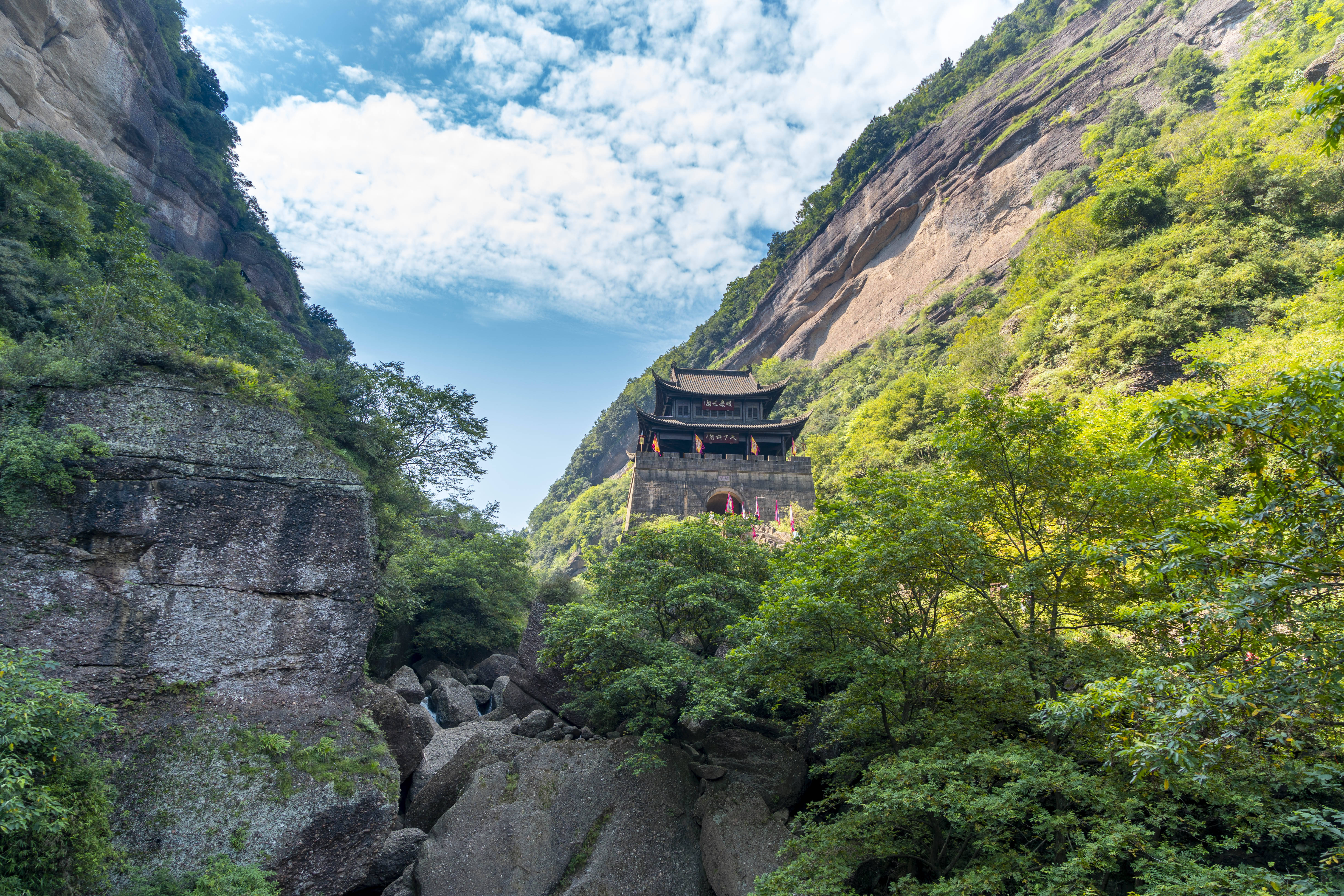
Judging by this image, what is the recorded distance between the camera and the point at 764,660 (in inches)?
308

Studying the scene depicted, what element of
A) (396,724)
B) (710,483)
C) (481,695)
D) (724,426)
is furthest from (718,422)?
(396,724)

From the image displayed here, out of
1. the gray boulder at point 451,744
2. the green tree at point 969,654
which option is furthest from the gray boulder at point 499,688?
the green tree at point 969,654

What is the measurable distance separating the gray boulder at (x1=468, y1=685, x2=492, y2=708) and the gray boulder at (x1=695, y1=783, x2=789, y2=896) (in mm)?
8960

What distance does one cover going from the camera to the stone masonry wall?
2647 cm

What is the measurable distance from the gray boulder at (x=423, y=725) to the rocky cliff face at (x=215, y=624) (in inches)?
103

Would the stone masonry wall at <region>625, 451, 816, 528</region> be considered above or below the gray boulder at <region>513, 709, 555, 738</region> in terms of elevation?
above

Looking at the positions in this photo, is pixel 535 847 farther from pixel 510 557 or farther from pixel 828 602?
pixel 510 557

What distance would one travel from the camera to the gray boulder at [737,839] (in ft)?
24.6

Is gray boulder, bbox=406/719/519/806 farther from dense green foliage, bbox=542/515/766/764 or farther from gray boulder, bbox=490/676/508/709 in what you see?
gray boulder, bbox=490/676/508/709

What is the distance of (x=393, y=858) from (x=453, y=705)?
551 cm

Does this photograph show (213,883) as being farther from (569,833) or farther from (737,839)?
(737,839)

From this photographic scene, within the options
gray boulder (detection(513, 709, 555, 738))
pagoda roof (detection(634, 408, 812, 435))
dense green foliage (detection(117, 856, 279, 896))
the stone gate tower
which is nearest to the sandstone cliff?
the stone gate tower

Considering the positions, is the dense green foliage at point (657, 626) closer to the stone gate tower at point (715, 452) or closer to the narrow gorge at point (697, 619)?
the narrow gorge at point (697, 619)

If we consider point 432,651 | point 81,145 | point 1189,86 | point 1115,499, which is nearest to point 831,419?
point 1189,86
